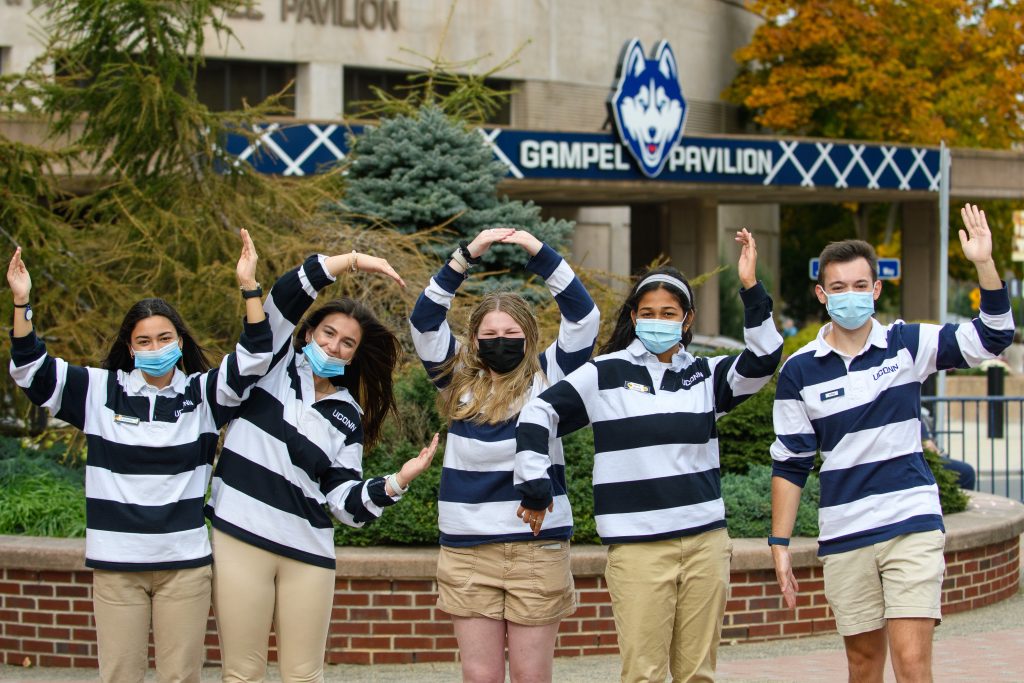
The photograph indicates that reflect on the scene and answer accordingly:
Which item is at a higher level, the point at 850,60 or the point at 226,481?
the point at 850,60

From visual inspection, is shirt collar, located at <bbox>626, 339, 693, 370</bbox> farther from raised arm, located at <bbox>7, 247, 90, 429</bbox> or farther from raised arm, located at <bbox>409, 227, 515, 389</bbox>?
raised arm, located at <bbox>7, 247, 90, 429</bbox>

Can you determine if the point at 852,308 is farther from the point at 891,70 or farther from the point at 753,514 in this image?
the point at 891,70

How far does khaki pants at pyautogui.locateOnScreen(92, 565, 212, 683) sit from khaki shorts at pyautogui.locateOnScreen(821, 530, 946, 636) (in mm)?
2228

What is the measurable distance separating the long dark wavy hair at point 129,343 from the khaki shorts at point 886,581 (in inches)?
95.1

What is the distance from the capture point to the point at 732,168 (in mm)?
28266

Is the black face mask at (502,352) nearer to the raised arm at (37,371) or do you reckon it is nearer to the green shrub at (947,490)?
the raised arm at (37,371)

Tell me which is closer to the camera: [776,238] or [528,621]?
[528,621]

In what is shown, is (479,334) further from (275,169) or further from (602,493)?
(275,169)

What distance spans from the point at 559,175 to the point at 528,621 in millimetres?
20894

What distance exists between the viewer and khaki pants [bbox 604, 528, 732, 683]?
473 centimetres

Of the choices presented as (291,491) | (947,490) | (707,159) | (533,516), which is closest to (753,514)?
(947,490)

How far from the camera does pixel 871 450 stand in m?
4.89

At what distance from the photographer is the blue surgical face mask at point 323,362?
197 inches

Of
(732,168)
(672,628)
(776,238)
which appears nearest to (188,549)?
(672,628)
